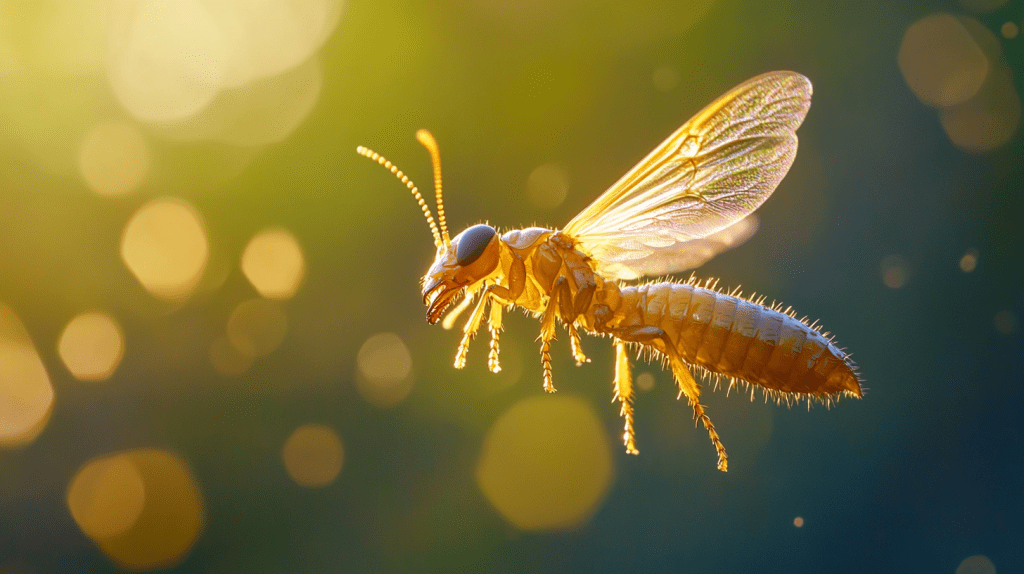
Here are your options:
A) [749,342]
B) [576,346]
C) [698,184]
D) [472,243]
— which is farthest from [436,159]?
[749,342]

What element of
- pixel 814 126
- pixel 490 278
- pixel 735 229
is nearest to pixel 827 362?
pixel 735 229

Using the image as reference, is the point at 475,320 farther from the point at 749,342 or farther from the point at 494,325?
the point at 749,342

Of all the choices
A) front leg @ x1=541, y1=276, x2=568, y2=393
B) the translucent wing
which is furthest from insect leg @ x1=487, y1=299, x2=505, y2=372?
the translucent wing

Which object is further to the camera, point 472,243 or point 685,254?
point 685,254

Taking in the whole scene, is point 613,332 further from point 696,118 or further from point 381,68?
point 381,68

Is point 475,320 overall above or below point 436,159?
below

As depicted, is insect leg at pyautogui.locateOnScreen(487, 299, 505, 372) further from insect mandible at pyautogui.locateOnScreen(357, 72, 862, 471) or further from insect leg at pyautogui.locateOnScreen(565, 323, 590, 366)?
insect leg at pyautogui.locateOnScreen(565, 323, 590, 366)

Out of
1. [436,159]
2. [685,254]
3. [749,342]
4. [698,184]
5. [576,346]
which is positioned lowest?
[749,342]

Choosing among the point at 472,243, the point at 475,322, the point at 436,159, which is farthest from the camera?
the point at 475,322

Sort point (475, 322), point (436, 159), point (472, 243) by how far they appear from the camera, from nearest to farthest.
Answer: point (436, 159), point (472, 243), point (475, 322)
